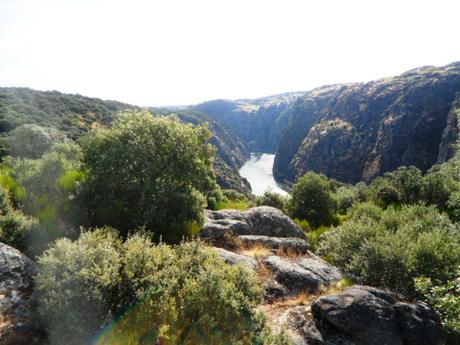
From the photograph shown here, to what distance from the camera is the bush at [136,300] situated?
23.6ft

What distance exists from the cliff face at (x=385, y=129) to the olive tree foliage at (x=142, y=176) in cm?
11275

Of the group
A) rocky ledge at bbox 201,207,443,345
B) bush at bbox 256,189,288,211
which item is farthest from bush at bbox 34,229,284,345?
bush at bbox 256,189,288,211

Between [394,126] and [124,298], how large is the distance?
5928 inches

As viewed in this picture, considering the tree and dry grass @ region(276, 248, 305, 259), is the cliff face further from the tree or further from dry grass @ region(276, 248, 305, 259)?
dry grass @ region(276, 248, 305, 259)

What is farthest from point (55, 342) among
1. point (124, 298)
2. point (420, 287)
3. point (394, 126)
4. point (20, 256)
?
point (394, 126)

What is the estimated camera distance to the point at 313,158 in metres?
167

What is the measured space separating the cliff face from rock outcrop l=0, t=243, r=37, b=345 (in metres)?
120

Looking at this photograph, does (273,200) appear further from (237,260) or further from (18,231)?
(18,231)

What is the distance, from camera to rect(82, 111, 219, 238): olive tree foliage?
523 inches

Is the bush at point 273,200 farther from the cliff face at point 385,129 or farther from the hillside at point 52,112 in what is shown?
the cliff face at point 385,129

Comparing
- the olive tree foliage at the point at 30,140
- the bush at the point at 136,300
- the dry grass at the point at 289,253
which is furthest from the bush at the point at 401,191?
the olive tree foliage at the point at 30,140

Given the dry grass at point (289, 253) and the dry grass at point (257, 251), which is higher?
the dry grass at point (257, 251)

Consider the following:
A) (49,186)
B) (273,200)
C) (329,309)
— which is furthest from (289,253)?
(273,200)

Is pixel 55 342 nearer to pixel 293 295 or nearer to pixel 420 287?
pixel 293 295
